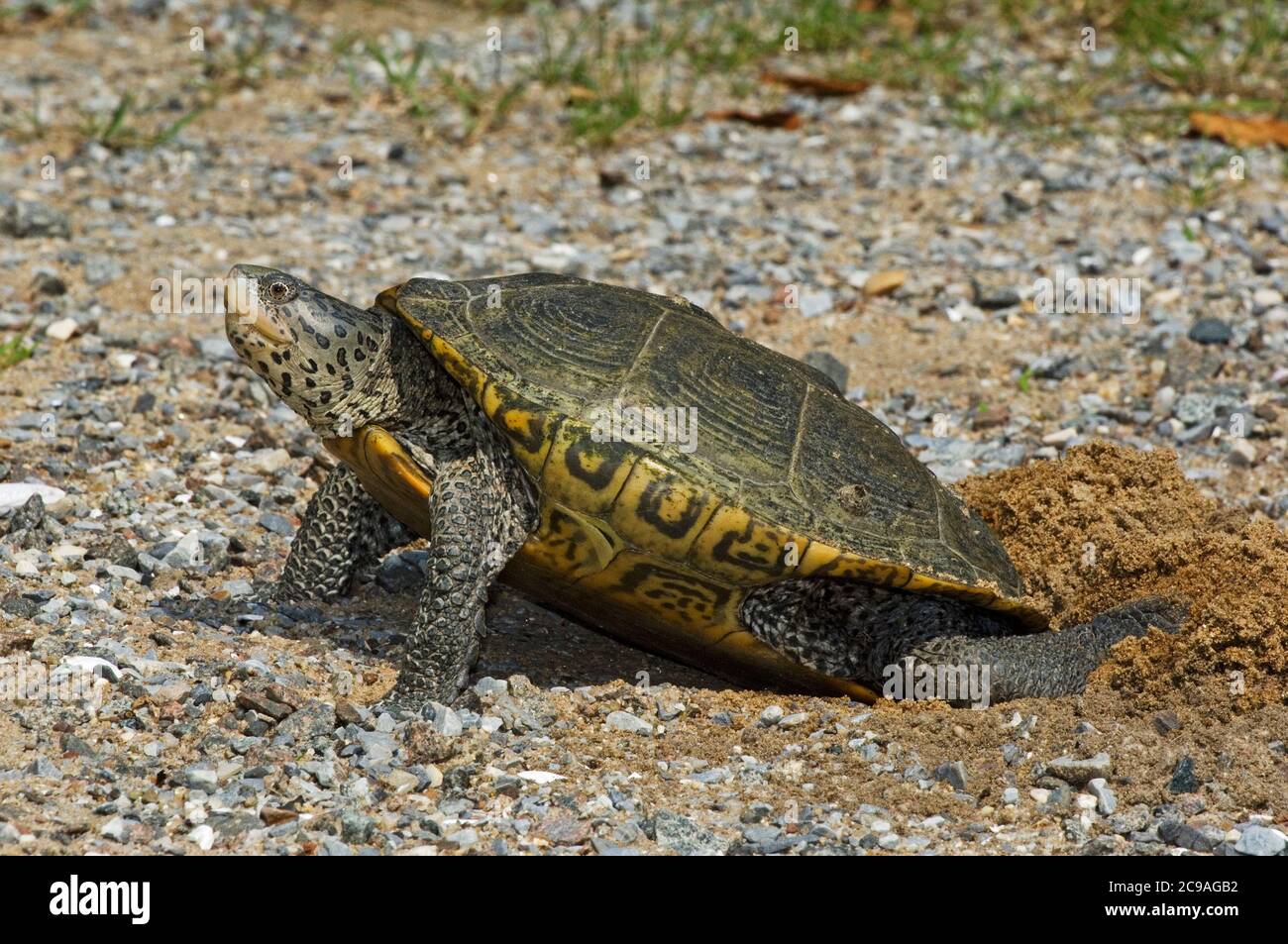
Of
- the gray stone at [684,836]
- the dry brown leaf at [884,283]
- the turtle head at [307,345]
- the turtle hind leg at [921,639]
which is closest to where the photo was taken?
the gray stone at [684,836]

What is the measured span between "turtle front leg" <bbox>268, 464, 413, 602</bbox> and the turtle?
0.80 ft

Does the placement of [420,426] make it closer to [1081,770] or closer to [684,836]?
[684,836]

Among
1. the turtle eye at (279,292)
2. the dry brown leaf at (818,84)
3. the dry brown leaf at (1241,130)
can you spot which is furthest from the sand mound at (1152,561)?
the dry brown leaf at (818,84)

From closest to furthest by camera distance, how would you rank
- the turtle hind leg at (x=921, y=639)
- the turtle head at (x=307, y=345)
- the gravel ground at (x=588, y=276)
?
the gravel ground at (x=588, y=276) < the turtle head at (x=307, y=345) < the turtle hind leg at (x=921, y=639)

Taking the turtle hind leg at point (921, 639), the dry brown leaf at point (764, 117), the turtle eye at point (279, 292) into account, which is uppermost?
the turtle eye at point (279, 292)

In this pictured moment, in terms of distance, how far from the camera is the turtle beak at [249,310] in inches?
211

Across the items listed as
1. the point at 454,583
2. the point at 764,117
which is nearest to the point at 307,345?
the point at 454,583

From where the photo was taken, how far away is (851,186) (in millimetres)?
10539

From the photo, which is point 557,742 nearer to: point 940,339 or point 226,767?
point 226,767

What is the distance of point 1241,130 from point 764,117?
11.3ft

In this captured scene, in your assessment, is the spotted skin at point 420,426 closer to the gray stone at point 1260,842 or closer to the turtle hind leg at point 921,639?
the turtle hind leg at point 921,639

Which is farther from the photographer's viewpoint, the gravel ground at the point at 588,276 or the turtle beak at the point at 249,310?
the turtle beak at the point at 249,310

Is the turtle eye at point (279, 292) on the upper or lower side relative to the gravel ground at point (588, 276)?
upper

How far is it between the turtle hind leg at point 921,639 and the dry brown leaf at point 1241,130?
20.1 ft
